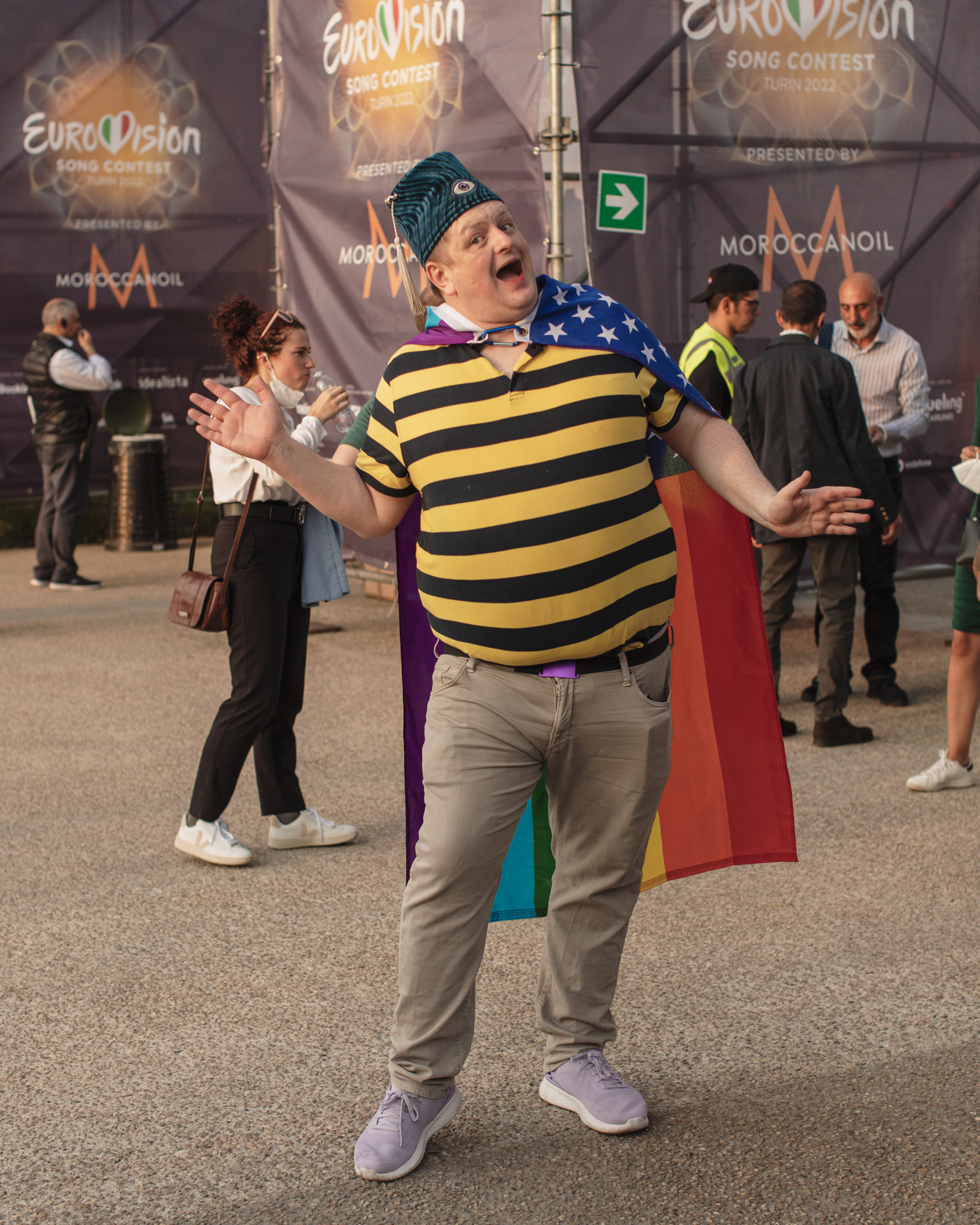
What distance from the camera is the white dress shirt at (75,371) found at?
1004 centimetres

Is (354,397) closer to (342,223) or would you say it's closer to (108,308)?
(342,223)

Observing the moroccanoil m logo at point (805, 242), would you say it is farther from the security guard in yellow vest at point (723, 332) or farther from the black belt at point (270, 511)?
the black belt at point (270, 511)

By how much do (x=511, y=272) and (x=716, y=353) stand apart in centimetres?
381

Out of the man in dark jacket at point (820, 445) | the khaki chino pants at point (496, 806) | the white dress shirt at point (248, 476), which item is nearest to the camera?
the khaki chino pants at point (496, 806)

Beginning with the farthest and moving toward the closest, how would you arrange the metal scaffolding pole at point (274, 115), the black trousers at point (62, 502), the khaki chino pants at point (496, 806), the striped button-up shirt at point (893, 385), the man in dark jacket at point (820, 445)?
1. the black trousers at point (62, 502)
2. the metal scaffolding pole at point (274, 115)
3. the striped button-up shirt at point (893, 385)
4. the man in dark jacket at point (820, 445)
5. the khaki chino pants at point (496, 806)

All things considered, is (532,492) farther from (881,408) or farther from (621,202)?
(621,202)

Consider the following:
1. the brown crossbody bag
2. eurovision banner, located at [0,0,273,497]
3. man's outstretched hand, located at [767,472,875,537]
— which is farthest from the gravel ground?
eurovision banner, located at [0,0,273,497]

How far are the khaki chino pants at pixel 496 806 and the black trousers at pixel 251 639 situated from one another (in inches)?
72.1

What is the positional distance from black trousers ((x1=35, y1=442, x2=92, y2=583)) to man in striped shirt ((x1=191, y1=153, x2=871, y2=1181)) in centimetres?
791

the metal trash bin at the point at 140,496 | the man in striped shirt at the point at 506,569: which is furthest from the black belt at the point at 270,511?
the metal trash bin at the point at 140,496

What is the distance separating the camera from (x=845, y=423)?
230 inches

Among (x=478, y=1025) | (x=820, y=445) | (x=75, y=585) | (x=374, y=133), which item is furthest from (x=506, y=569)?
(x=75, y=585)

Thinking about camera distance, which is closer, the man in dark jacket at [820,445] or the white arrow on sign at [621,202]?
the man in dark jacket at [820,445]

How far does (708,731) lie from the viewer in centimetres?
332
